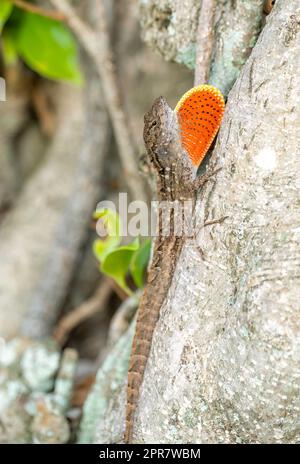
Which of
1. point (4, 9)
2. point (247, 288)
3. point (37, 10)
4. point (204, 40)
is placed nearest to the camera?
point (247, 288)

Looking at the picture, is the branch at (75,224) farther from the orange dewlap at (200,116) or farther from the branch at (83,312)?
the orange dewlap at (200,116)

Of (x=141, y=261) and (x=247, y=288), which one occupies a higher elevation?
(x=141, y=261)

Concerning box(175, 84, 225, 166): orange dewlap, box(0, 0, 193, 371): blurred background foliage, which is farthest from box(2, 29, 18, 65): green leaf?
box(175, 84, 225, 166): orange dewlap

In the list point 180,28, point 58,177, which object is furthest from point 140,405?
point 58,177

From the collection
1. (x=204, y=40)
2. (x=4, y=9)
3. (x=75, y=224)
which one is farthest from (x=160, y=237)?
(x=4, y=9)

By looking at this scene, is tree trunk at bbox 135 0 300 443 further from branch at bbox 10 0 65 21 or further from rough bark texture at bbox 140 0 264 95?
branch at bbox 10 0 65 21

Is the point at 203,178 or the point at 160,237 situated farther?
the point at 160,237

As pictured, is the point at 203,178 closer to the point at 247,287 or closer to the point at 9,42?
the point at 247,287
